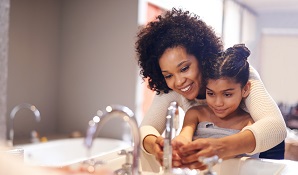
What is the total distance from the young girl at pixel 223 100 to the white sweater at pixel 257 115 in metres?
0.02

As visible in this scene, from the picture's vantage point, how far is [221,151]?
0.77m

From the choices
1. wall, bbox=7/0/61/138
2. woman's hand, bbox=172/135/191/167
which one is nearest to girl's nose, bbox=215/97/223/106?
woman's hand, bbox=172/135/191/167

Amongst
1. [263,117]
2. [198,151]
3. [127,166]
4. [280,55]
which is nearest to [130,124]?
[127,166]

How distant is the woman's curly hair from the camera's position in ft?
2.63

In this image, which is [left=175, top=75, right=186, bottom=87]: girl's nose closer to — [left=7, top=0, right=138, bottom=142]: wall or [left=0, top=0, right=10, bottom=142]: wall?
[left=7, top=0, right=138, bottom=142]: wall

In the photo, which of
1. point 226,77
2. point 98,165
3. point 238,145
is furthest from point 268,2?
point 98,165

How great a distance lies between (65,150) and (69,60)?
0.22 m

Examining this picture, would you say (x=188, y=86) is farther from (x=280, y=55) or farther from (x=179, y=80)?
(x=280, y=55)

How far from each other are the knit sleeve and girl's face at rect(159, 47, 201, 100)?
0.40ft

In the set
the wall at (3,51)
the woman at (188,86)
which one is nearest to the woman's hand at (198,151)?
the woman at (188,86)

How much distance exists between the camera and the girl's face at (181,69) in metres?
0.79

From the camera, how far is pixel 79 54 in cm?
89

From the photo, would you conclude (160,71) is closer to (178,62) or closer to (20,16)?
(178,62)

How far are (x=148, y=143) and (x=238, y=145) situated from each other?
0.64 ft
